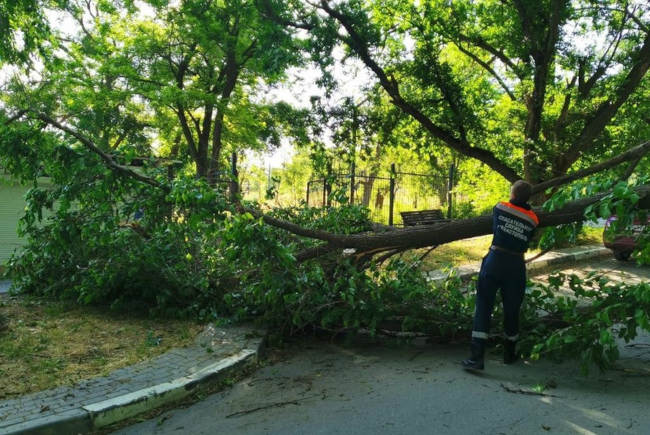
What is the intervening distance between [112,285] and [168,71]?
14516 mm

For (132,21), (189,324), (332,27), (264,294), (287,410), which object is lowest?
(287,410)

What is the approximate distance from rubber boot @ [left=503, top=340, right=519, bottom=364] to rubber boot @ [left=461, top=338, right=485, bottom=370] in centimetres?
40

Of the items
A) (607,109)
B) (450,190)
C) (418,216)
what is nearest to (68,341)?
(607,109)

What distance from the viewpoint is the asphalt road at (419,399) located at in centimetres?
370

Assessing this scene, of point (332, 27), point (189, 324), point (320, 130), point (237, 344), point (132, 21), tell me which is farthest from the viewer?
point (132, 21)

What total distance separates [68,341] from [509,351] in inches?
182

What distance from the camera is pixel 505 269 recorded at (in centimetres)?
500

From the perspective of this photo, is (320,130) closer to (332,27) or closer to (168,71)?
(332,27)

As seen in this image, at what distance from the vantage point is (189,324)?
20.9ft

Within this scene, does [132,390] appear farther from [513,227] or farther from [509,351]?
[513,227]

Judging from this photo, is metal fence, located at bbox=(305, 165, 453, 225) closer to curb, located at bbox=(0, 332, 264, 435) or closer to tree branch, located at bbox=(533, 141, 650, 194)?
tree branch, located at bbox=(533, 141, 650, 194)

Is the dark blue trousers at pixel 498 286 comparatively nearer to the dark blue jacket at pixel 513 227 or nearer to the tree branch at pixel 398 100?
the dark blue jacket at pixel 513 227

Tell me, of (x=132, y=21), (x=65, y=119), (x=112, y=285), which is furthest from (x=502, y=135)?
(x=65, y=119)

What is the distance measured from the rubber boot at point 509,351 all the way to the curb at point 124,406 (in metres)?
2.70
